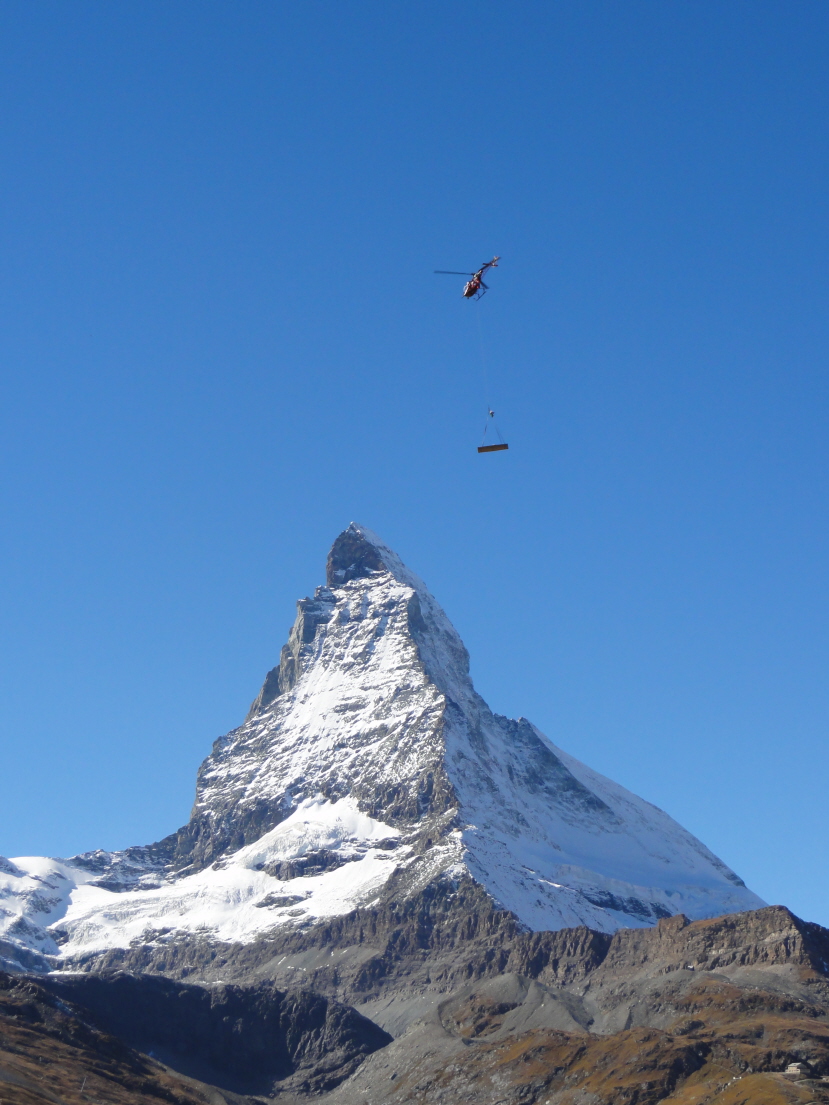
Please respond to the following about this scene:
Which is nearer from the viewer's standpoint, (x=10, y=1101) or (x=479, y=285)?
(x=479, y=285)

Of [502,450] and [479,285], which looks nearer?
[502,450]

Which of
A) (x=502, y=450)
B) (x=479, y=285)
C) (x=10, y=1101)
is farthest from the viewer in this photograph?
(x=10, y=1101)

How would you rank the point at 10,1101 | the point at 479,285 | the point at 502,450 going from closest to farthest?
the point at 502,450, the point at 479,285, the point at 10,1101

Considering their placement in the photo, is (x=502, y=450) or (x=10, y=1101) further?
(x=10, y=1101)

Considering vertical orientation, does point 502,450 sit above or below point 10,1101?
above

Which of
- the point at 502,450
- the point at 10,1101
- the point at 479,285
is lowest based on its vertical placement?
the point at 10,1101

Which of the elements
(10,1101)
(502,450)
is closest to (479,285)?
(502,450)

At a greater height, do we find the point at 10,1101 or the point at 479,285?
the point at 479,285

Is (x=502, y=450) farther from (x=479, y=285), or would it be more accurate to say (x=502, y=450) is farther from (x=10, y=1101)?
(x=10, y=1101)
